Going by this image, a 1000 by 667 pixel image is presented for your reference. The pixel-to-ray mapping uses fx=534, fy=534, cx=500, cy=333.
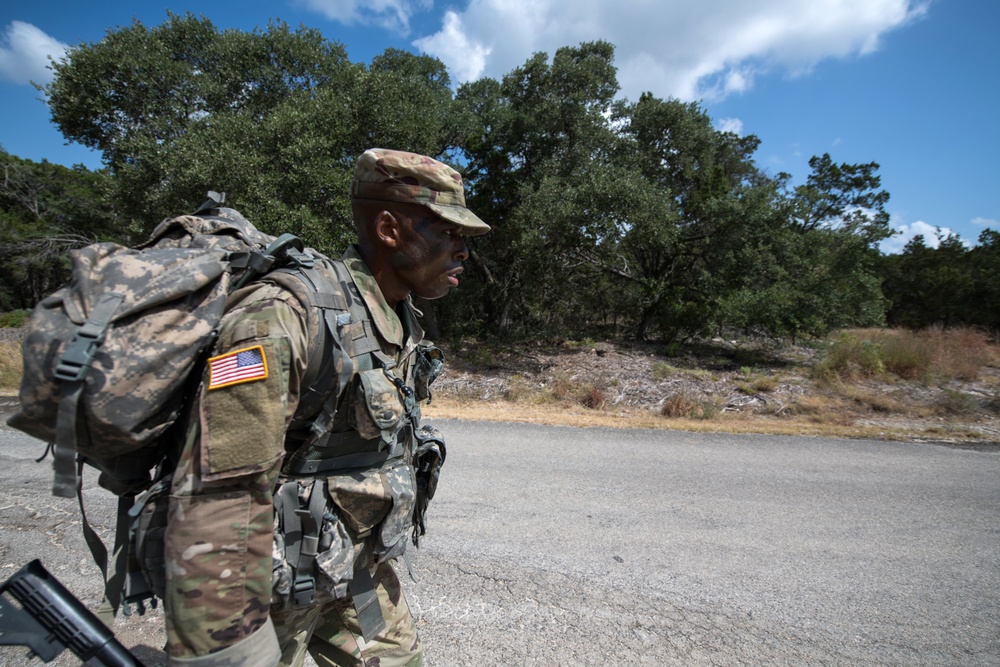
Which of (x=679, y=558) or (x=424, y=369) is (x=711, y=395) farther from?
(x=424, y=369)

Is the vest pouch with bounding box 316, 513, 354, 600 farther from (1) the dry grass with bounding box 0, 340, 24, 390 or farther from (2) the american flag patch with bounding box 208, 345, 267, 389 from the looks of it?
(1) the dry grass with bounding box 0, 340, 24, 390

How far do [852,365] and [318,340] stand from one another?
1276 cm

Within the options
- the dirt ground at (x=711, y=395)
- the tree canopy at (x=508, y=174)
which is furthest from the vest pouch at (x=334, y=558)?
the tree canopy at (x=508, y=174)

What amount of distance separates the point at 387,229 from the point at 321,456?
728 mm

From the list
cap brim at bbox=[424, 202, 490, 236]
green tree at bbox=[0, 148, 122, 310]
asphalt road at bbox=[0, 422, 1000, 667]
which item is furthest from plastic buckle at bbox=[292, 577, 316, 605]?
green tree at bbox=[0, 148, 122, 310]

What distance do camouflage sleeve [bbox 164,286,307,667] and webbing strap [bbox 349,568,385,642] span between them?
1.74 feet

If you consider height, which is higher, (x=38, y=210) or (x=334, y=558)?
(x=38, y=210)

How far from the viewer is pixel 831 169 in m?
20.6


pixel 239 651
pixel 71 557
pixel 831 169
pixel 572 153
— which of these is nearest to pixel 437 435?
pixel 239 651

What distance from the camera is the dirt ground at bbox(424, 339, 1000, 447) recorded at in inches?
322

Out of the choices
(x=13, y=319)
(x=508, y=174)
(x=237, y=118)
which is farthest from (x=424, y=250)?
(x=13, y=319)

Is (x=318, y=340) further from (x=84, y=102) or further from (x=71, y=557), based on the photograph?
(x=84, y=102)

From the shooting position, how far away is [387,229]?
172 centimetres

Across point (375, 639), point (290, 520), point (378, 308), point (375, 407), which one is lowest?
point (375, 639)
